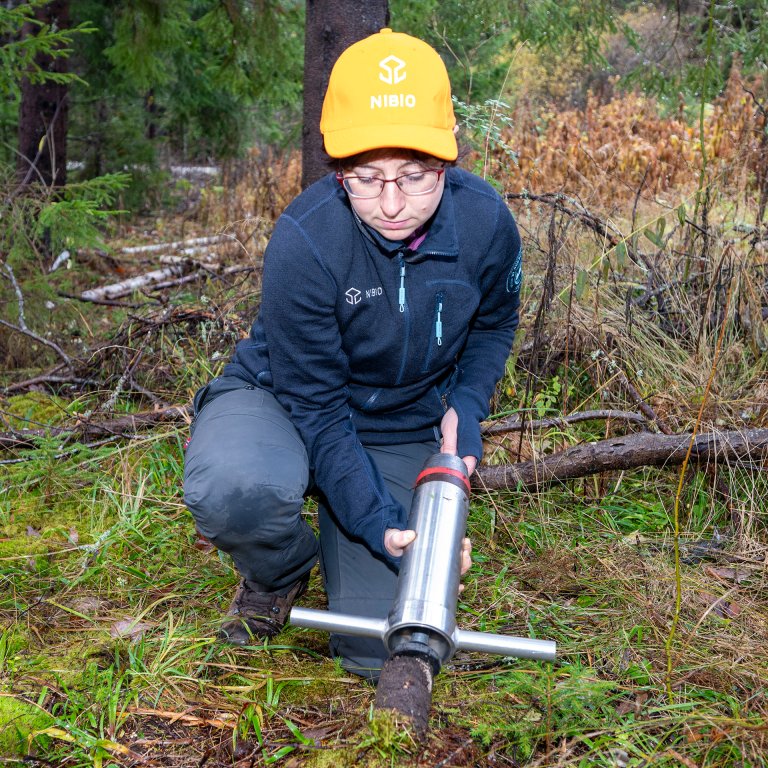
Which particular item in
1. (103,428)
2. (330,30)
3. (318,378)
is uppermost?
(330,30)

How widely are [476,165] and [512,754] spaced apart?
9.23 feet

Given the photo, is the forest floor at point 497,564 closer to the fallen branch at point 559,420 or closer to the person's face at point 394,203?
the fallen branch at point 559,420

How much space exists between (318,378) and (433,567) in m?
0.65

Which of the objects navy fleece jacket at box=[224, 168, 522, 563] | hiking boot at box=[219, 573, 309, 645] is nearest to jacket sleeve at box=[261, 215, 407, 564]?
navy fleece jacket at box=[224, 168, 522, 563]

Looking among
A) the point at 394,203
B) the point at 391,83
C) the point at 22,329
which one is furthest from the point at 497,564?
the point at 22,329

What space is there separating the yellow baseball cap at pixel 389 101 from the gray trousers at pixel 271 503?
0.78 metres

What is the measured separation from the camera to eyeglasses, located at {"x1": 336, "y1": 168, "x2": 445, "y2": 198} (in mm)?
2062

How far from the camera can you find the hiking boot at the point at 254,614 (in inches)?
93.2

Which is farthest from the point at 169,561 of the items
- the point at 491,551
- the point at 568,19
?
→ the point at 568,19

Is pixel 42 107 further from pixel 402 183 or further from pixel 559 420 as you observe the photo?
pixel 402 183

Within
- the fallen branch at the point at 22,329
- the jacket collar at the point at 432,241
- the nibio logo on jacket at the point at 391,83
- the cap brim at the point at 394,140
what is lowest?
the fallen branch at the point at 22,329

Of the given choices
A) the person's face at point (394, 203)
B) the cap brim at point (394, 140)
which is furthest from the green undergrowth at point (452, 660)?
the cap brim at point (394, 140)

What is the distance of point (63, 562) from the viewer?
2.78m

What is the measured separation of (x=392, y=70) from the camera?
2.00 metres
